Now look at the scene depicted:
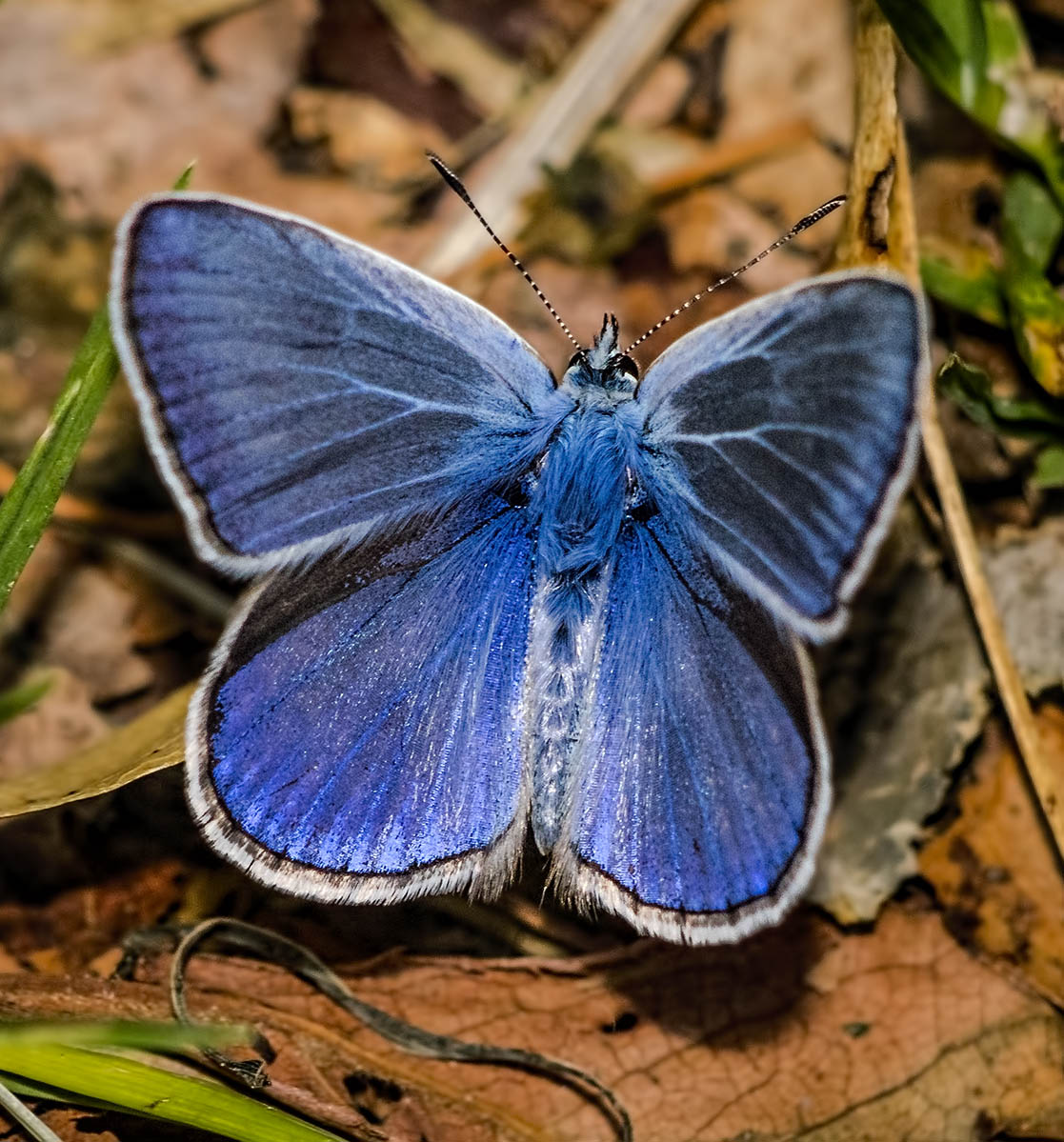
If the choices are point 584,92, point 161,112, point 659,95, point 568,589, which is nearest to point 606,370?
point 568,589

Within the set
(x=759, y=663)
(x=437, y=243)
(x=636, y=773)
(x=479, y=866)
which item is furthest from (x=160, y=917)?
(x=437, y=243)

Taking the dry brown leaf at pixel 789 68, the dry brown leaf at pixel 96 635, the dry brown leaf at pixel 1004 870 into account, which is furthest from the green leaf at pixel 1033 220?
the dry brown leaf at pixel 96 635

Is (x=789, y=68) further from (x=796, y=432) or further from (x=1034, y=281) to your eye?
(x=796, y=432)

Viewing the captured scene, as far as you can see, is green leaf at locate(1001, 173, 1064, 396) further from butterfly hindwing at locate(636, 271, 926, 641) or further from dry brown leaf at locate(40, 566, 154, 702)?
dry brown leaf at locate(40, 566, 154, 702)

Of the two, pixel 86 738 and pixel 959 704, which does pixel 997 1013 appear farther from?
pixel 86 738

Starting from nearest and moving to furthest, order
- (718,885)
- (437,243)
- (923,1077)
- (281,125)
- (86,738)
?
(718,885), (923,1077), (86,738), (437,243), (281,125)

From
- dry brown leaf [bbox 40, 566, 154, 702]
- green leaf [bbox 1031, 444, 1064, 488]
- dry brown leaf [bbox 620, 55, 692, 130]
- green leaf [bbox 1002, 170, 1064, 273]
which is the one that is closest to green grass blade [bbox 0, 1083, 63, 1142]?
dry brown leaf [bbox 40, 566, 154, 702]
